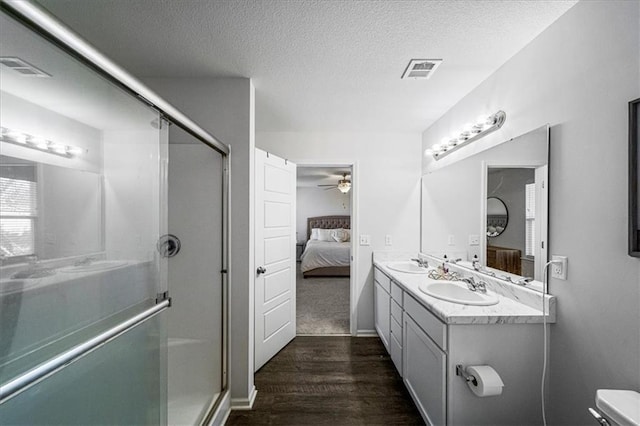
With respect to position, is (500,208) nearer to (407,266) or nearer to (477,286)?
(477,286)

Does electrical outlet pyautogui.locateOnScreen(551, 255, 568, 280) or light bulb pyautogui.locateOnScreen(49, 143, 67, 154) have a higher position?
light bulb pyautogui.locateOnScreen(49, 143, 67, 154)

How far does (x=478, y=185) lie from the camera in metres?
2.22

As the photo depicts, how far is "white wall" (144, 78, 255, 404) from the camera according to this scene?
2.12 meters

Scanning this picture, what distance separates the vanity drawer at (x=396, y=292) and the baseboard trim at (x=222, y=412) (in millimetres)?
1487

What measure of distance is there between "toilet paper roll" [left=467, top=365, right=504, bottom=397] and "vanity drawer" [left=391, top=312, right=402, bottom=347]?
0.91 meters

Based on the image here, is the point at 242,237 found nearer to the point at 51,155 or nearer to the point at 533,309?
the point at 51,155

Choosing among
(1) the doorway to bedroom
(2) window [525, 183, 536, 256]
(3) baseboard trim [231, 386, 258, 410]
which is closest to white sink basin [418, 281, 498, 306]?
(2) window [525, 183, 536, 256]

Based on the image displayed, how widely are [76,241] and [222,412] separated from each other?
5.02ft

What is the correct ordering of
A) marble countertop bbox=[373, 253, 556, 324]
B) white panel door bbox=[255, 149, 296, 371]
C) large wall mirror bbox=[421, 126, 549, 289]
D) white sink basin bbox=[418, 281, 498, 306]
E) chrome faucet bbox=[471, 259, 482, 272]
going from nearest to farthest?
1. marble countertop bbox=[373, 253, 556, 324]
2. large wall mirror bbox=[421, 126, 549, 289]
3. white sink basin bbox=[418, 281, 498, 306]
4. chrome faucet bbox=[471, 259, 482, 272]
5. white panel door bbox=[255, 149, 296, 371]

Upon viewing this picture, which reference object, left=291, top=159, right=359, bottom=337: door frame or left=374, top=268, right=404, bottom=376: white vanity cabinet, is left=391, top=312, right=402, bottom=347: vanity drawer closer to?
left=374, top=268, right=404, bottom=376: white vanity cabinet

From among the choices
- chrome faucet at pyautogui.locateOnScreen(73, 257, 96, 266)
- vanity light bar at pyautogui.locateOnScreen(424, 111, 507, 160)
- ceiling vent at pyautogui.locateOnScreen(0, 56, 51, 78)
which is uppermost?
vanity light bar at pyautogui.locateOnScreen(424, 111, 507, 160)

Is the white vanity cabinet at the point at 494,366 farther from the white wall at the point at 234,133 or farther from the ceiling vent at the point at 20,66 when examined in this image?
the ceiling vent at the point at 20,66

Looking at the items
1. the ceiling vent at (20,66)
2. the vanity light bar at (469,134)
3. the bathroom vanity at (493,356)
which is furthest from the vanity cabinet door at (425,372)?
the ceiling vent at (20,66)

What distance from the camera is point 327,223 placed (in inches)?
333
